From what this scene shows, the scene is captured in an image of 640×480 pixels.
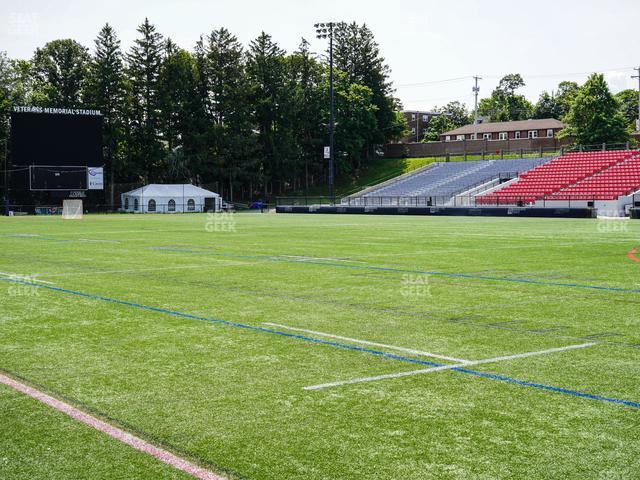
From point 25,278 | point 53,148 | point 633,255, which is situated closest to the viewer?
point 25,278

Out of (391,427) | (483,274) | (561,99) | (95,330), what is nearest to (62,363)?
(95,330)

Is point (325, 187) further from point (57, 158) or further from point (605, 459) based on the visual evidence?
point (605, 459)

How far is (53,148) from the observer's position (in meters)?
66.5

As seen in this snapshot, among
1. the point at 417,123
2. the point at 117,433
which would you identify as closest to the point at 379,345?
the point at 117,433

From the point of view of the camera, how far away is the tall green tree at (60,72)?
89250 mm

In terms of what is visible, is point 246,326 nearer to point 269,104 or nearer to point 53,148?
point 53,148

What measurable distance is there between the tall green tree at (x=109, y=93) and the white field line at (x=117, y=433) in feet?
271

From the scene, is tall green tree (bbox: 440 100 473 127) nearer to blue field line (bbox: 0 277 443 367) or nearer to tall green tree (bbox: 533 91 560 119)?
tall green tree (bbox: 533 91 560 119)

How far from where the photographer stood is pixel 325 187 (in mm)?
98875

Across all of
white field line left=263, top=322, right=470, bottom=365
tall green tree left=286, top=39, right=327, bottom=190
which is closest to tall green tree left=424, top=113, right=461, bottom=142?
tall green tree left=286, top=39, right=327, bottom=190

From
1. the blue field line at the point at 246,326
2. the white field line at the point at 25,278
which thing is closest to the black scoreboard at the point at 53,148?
the white field line at the point at 25,278

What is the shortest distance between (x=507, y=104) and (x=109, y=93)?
9450cm

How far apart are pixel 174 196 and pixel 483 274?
63.9m

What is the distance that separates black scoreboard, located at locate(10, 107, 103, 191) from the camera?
214ft
